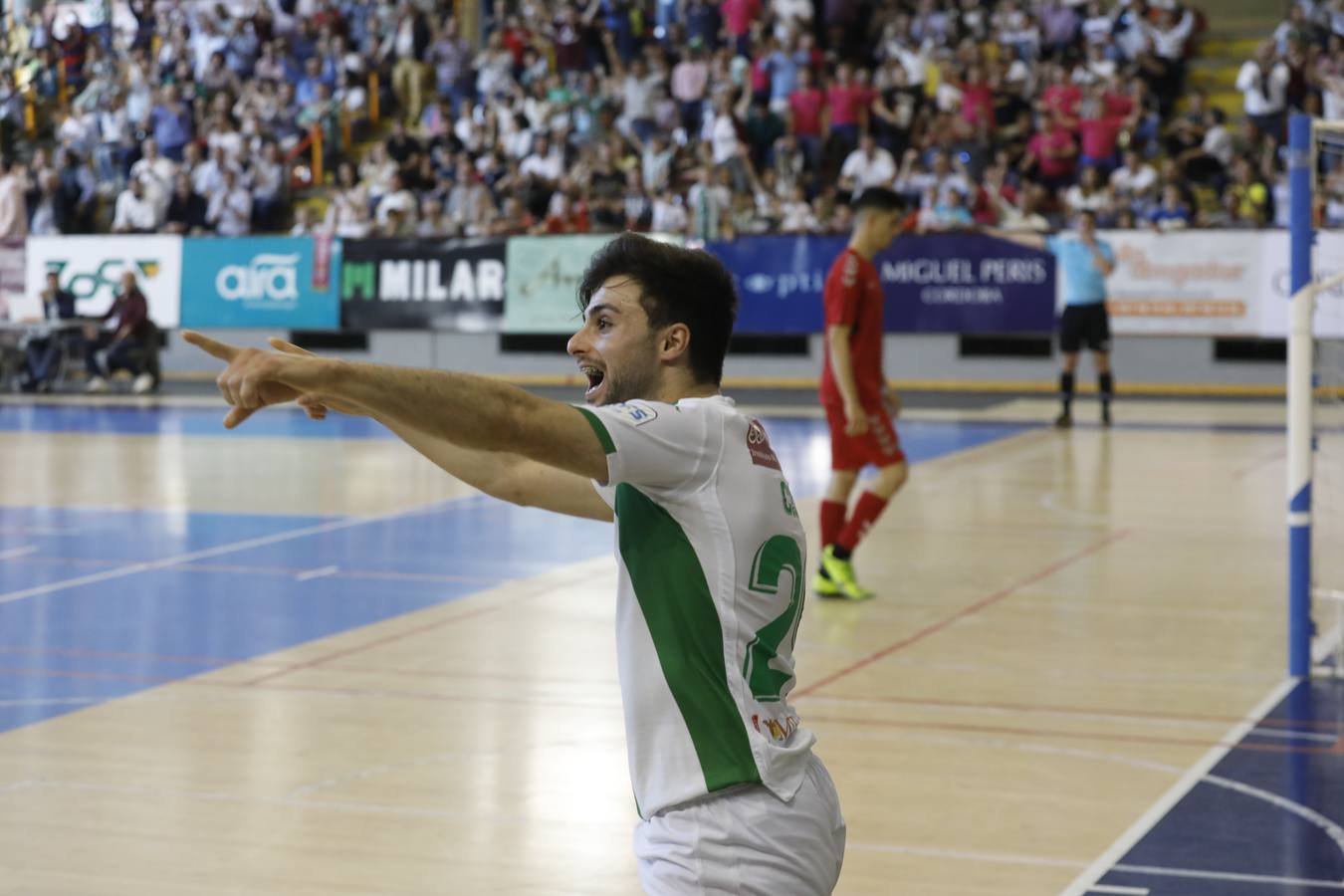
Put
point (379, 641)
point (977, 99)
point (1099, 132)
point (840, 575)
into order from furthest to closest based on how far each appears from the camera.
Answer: point (977, 99) < point (1099, 132) < point (840, 575) < point (379, 641)

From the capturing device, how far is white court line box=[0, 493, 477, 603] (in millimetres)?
10031

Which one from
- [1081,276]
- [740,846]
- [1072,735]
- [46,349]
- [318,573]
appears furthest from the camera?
[46,349]

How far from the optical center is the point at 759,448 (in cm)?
306

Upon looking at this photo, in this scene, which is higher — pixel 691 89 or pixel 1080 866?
pixel 691 89

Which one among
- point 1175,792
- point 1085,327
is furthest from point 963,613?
point 1085,327

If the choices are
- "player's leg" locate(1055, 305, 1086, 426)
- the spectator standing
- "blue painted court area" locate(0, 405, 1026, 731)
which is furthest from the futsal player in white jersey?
the spectator standing

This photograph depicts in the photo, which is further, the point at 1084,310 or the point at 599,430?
the point at 1084,310

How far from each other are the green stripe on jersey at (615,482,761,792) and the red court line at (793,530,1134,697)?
4.47m

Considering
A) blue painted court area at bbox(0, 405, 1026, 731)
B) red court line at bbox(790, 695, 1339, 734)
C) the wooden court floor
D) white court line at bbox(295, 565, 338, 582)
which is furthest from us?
white court line at bbox(295, 565, 338, 582)

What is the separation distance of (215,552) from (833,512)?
401cm

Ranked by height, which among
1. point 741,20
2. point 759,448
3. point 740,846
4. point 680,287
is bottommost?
point 740,846

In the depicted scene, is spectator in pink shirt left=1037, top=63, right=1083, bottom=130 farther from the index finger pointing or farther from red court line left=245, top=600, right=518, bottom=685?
the index finger pointing

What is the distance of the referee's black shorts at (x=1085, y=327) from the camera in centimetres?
1922

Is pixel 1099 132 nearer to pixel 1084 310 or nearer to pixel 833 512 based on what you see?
pixel 1084 310
